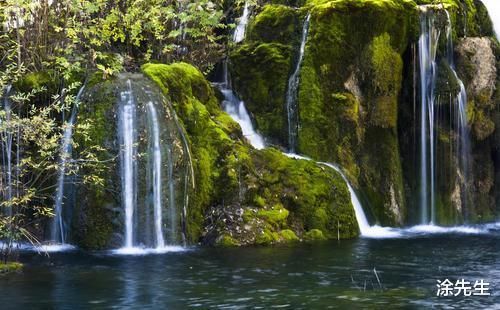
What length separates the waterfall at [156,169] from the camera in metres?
17.2

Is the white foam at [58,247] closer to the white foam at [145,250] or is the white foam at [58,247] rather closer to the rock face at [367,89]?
the white foam at [145,250]

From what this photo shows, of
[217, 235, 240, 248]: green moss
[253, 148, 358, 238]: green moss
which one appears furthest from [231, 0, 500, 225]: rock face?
[217, 235, 240, 248]: green moss

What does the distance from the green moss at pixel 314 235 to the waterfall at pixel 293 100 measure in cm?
379

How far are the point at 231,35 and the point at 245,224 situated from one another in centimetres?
995

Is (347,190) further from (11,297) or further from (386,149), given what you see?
(11,297)

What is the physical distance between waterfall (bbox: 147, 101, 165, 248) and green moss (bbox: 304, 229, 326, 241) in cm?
403

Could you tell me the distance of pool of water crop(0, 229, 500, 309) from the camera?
36.3 feet

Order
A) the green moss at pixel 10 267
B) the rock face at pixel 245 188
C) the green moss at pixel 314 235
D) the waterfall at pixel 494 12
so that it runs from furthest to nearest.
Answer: the waterfall at pixel 494 12
the green moss at pixel 314 235
the rock face at pixel 245 188
the green moss at pixel 10 267

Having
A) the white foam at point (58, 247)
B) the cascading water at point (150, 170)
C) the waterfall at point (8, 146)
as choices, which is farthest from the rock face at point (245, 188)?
the waterfall at point (8, 146)

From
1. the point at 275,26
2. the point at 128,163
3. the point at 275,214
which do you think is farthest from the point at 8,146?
the point at 275,26

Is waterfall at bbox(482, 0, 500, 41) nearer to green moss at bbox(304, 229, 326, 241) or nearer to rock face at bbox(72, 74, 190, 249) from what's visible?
green moss at bbox(304, 229, 326, 241)

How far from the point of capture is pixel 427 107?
23.1m

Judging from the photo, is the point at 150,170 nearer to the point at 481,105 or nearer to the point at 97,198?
the point at 97,198

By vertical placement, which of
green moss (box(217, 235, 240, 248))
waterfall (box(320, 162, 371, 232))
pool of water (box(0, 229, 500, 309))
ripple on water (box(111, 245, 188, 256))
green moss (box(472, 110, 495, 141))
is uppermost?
green moss (box(472, 110, 495, 141))
